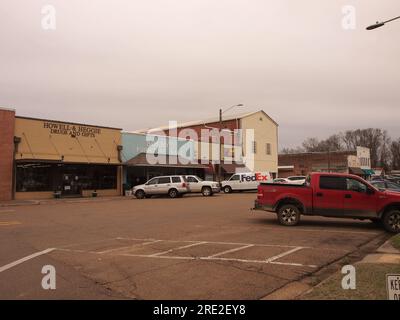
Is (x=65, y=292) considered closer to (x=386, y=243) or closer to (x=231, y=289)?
(x=231, y=289)

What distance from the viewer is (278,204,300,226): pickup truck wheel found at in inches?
556

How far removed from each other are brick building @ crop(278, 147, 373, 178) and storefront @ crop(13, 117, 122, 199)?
52.1 meters

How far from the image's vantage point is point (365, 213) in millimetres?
13461

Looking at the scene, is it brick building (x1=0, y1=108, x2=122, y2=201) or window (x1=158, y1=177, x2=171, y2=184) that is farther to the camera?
window (x1=158, y1=177, x2=171, y2=184)

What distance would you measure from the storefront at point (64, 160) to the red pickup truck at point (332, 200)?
853 inches

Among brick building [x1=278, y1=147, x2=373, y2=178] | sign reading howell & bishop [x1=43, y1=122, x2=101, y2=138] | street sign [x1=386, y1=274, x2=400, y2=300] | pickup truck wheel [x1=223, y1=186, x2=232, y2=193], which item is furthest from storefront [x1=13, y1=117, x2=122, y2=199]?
brick building [x1=278, y1=147, x2=373, y2=178]

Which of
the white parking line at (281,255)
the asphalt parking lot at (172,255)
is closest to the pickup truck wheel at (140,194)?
the asphalt parking lot at (172,255)

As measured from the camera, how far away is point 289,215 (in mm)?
14227
